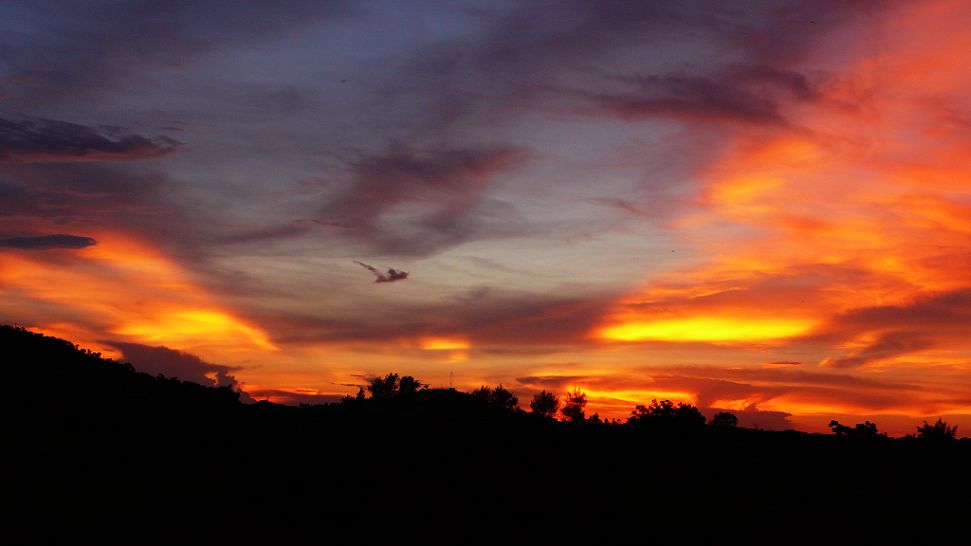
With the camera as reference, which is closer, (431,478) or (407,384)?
(431,478)

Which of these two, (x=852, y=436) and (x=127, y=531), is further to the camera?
(x=852, y=436)

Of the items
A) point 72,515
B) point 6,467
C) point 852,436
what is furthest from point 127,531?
point 852,436

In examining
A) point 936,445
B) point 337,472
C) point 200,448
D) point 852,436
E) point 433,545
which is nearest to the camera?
point 433,545

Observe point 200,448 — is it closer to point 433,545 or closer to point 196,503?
point 196,503

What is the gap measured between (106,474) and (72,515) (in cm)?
401

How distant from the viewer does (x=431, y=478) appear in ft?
107

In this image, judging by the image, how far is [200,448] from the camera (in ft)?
115

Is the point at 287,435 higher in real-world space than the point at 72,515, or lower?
higher

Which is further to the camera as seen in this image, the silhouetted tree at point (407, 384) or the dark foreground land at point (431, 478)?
the silhouetted tree at point (407, 384)

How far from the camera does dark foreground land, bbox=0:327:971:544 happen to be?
2708 centimetres

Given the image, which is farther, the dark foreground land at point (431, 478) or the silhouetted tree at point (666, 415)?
the silhouetted tree at point (666, 415)

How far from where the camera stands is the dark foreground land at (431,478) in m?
27.1

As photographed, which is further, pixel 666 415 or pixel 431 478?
pixel 666 415

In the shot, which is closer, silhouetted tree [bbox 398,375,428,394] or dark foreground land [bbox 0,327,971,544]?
dark foreground land [bbox 0,327,971,544]
